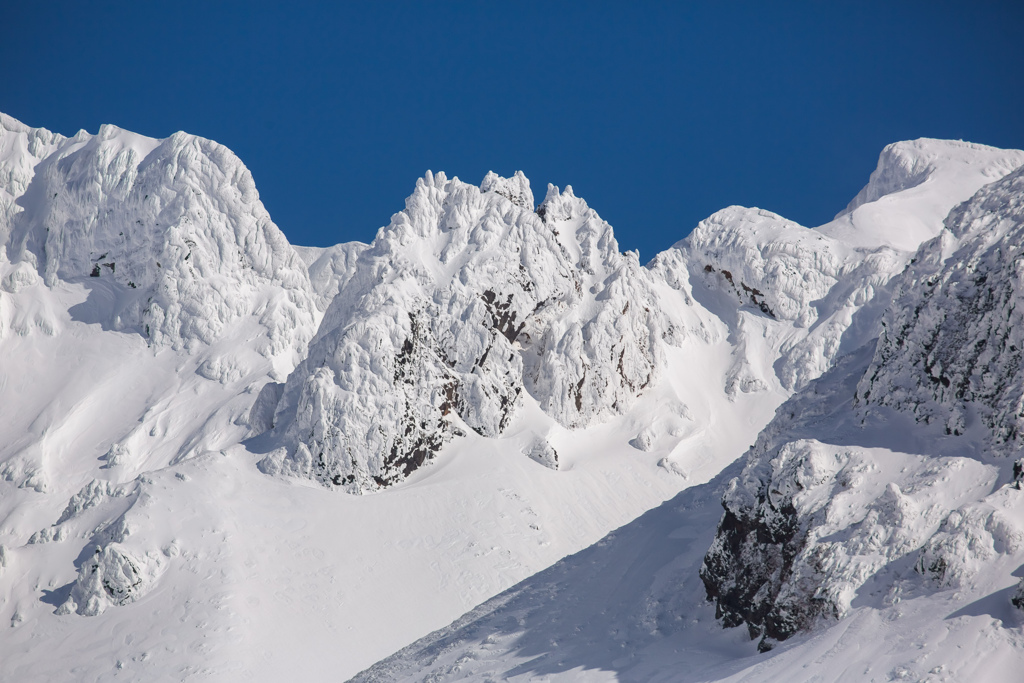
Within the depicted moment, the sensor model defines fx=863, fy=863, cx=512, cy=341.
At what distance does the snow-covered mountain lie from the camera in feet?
87.8

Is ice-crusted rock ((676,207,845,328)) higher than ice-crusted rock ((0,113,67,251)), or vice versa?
ice-crusted rock ((0,113,67,251))

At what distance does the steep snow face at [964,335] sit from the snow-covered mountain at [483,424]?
0.40 ft

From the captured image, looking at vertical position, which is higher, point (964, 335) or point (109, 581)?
point (109, 581)

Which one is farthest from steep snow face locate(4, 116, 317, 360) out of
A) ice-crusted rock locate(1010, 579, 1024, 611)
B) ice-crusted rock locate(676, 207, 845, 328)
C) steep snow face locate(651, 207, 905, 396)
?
ice-crusted rock locate(1010, 579, 1024, 611)

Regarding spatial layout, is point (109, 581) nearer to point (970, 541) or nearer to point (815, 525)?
point (815, 525)

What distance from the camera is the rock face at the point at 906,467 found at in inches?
934

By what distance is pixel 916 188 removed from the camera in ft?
340

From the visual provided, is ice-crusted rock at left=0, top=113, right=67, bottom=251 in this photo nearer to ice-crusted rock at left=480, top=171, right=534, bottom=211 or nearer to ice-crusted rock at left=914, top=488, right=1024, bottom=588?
ice-crusted rock at left=480, top=171, right=534, bottom=211

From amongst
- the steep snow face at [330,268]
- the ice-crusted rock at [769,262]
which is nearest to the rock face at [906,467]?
the ice-crusted rock at [769,262]

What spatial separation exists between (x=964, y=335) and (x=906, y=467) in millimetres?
5081

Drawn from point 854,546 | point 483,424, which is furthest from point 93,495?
point 854,546

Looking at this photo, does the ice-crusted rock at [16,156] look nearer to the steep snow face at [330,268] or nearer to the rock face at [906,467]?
the steep snow face at [330,268]

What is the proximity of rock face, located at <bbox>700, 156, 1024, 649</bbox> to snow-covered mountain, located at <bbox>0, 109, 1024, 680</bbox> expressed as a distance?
11cm

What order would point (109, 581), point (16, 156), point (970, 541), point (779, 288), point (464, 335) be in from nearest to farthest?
point (970, 541)
point (109, 581)
point (464, 335)
point (16, 156)
point (779, 288)
